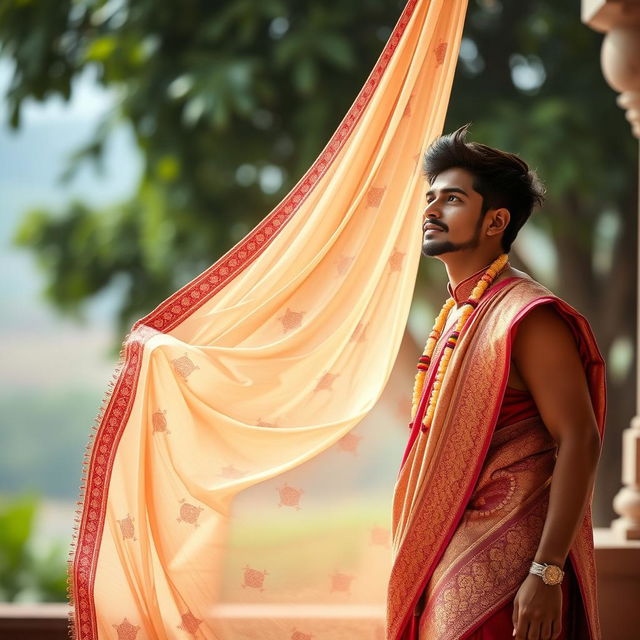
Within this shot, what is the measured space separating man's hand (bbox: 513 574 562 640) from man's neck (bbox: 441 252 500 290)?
2.07 feet

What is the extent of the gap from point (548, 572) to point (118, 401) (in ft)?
3.40

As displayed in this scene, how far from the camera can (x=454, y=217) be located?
6.49 ft

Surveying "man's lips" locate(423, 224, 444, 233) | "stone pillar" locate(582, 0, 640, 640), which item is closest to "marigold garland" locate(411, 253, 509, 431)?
"man's lips" locate(423, 224, 444, 233)

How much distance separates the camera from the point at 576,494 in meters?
1.78

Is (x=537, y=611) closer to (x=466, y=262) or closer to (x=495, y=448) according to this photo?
(x=495, y=448)

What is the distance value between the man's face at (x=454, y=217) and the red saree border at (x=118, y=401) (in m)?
0.45

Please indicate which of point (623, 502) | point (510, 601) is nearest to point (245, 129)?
point (623, 502)

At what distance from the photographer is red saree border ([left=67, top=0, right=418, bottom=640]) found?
2.18m

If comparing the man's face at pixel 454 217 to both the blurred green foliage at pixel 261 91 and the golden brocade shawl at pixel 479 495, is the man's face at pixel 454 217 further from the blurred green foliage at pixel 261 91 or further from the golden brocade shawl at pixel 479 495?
the blurred green foliage at pixel 261 91

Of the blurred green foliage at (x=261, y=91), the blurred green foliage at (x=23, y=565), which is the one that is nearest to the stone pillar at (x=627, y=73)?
the blurred green foliage at (x=261, y=91)

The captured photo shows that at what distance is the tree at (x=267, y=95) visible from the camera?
4.99 meters

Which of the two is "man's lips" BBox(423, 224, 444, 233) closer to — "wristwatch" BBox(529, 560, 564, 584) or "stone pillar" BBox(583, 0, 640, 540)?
"wristwatch" BBox(529, 560, 564, 584)

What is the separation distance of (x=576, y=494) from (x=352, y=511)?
70 cm

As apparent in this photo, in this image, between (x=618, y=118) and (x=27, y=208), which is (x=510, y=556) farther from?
(x=27, y=208)
